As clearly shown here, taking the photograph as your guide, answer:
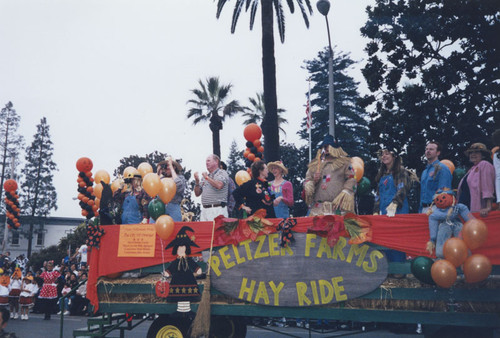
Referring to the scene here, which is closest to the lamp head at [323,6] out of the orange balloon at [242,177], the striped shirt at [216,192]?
the orange balloon at [242,177]

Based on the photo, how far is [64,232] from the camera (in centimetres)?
6072

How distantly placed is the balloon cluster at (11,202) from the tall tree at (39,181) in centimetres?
3228

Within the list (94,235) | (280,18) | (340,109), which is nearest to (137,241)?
(94,235)

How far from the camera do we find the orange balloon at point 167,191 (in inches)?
307

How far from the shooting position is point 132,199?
8914 mm

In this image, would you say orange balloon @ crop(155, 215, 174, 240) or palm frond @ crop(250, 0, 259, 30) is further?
palm frond @ crop(250, 0, 259, 30)

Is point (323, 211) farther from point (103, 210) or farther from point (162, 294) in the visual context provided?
point (103, 210)

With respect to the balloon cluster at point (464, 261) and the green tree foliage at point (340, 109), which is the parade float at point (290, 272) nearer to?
the balloon cluster at point (464, 261)

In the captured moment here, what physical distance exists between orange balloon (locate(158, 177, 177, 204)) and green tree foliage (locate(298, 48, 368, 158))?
3145 centimetres

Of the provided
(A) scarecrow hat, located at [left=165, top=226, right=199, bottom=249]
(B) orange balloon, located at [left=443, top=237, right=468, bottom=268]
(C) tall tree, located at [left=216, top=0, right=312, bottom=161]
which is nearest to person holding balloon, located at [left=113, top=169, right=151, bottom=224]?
(A) scarecrow hat, located at [left=165, top=226, right=199, bottom=249]

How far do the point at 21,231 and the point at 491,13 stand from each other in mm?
52863

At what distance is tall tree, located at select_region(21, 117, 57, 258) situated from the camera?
174ft

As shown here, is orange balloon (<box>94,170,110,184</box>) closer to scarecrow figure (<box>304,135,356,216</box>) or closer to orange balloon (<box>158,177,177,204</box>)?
orange balloon (<box>158,177,177,204</box>)

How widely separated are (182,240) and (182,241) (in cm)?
2
